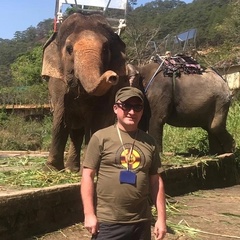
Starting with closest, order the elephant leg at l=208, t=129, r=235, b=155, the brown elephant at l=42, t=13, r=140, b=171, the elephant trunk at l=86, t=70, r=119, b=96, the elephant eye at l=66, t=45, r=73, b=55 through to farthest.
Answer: the elephant trunk at l=86, t=70, r=119, b=96, the brown elephant at l=42, t=13, r=140, b=171, the elephant eye at l=66, t=45, r=73, b=55, the elephant leg at l=208, t=129, r=235, b=155

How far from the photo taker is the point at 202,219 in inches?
258

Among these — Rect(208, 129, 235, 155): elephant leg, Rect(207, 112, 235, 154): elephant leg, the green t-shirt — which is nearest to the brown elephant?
the green t-shirt

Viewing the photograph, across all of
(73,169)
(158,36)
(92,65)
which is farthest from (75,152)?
(158,36)

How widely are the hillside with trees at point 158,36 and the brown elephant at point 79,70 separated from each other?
19.5ft

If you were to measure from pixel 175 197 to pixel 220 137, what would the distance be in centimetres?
238

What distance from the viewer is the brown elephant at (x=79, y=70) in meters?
6.12

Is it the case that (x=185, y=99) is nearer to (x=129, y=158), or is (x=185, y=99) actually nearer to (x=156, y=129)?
(x=156, y=129)

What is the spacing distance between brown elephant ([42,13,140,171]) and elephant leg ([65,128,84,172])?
430 mm

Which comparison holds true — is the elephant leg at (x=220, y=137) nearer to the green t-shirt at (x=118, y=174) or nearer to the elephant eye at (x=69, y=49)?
the elephant eye at (x=69, y=49)

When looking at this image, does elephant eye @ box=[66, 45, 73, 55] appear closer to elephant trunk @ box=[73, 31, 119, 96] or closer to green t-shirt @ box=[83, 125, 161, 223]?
elephant trunk @ box=[73, 31, 119, 96]

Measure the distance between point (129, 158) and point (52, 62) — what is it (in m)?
3.47

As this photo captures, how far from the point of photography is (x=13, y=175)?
21.3 feet

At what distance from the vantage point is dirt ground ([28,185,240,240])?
5.54 meters

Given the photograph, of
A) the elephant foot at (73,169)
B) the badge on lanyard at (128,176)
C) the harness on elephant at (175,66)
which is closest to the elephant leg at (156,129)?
the harness on elephant at (175,66)
